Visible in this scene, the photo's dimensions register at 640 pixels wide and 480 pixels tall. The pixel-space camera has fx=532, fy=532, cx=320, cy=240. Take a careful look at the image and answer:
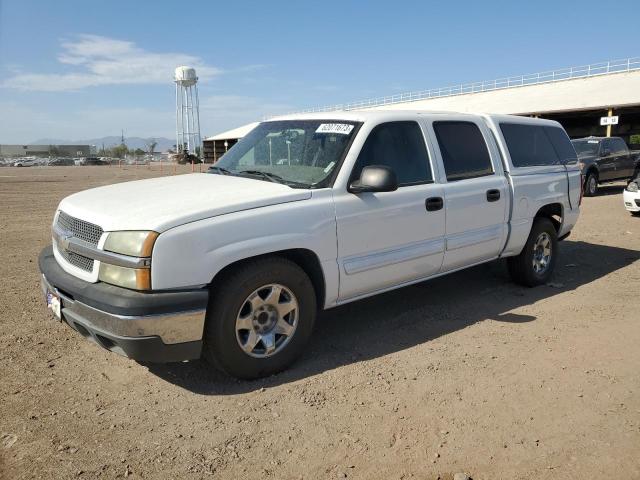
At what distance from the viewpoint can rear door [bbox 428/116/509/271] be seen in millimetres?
4742

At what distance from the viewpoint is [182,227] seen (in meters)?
3.20

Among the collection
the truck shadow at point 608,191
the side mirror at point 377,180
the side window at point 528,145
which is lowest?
the truck shadow at point 608,191

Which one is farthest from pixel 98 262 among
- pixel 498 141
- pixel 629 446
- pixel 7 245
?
pixel 7 245

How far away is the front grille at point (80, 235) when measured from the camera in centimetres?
344

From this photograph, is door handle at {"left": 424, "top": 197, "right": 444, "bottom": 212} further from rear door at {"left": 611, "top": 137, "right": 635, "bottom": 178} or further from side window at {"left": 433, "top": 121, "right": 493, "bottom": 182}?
rear door at {"left": 611, "top": 137, "right": 635, "bottom": 178}

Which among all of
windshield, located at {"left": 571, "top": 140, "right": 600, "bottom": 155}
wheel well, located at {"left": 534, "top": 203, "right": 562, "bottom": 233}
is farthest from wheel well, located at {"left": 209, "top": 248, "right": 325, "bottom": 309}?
windshield, located at {"left": 571, "top": 140, "right": 600, "bottom": 155}

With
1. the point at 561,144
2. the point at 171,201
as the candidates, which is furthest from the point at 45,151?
the point at 171,201

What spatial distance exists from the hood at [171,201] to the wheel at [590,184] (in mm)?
14187

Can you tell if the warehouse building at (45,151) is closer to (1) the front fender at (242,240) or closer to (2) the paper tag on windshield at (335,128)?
(2) the paper tag on windshield at (335,128)

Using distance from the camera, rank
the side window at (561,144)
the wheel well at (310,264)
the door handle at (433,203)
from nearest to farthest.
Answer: the wheel well at (310,264)
the door handle at (433,203)
the side window at (561,144)

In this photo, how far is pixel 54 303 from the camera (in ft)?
12.1

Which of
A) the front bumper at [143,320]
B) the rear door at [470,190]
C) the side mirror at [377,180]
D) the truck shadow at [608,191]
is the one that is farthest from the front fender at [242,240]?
the truck shadow at [608,191]

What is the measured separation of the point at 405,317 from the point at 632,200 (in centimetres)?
849

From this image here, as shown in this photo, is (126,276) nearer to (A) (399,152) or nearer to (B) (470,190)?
(A) (399,152)
